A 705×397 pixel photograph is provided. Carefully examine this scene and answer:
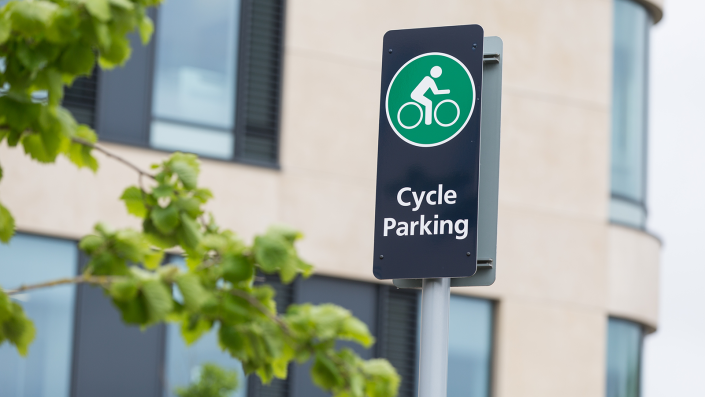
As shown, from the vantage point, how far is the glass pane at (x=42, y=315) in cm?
1214

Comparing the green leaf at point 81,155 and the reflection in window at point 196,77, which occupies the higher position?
the reflection in window at point 196,77

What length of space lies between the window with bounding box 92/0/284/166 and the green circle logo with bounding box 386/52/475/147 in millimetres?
9181

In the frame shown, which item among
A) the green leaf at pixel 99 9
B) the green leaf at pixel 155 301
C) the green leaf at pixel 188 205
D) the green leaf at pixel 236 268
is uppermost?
the green leaf at pixel 99 9

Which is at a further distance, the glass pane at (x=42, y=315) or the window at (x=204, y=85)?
the window at (x=204, y=85)

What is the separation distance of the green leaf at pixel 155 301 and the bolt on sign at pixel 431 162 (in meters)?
0.93

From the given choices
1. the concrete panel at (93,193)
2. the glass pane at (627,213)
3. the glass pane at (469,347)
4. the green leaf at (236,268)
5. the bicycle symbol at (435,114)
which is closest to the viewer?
the green leaf at (236,268)

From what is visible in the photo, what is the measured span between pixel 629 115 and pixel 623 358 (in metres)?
3.34

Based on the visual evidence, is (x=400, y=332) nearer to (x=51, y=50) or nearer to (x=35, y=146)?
(x=35, y=146)

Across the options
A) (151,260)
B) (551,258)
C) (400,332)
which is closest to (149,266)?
(151,260)

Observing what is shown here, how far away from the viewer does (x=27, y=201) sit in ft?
41.0

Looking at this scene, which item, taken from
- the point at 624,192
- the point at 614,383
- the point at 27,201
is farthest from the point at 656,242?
the point at 27,201

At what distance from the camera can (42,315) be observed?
12367 millimetres

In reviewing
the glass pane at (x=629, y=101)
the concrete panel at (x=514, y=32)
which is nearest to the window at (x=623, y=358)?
the glass pane at (x=629, y=101)

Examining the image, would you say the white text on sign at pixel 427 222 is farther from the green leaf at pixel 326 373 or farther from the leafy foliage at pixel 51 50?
the leafy foliage at pixel 51 50
